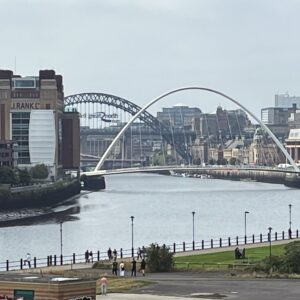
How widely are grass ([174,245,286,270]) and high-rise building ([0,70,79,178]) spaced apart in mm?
87907

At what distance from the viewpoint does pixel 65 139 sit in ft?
496

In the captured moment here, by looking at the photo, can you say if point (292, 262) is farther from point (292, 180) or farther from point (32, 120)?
point (292, 180)

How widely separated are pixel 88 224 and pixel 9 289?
53.9 meters

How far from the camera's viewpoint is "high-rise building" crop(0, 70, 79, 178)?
462 feet

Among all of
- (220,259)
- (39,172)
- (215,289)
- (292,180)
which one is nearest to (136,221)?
(220,259)

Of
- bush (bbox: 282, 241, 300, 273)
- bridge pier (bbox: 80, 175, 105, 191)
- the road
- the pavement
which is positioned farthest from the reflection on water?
the road

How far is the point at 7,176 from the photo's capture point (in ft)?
376

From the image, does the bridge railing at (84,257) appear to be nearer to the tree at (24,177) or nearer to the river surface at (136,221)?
the river surface at (136,221)

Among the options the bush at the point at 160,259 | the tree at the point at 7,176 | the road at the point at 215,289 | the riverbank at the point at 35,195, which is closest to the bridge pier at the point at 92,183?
the riverbank at the point at 35,195

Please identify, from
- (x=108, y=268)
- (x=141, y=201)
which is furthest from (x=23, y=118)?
(x=108, y=268)

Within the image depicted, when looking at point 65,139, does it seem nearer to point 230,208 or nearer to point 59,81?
A: point 59,81

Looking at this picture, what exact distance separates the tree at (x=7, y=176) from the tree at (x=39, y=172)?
1117cm

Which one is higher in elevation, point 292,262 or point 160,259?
point 292,262

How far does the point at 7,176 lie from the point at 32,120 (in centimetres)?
2830
